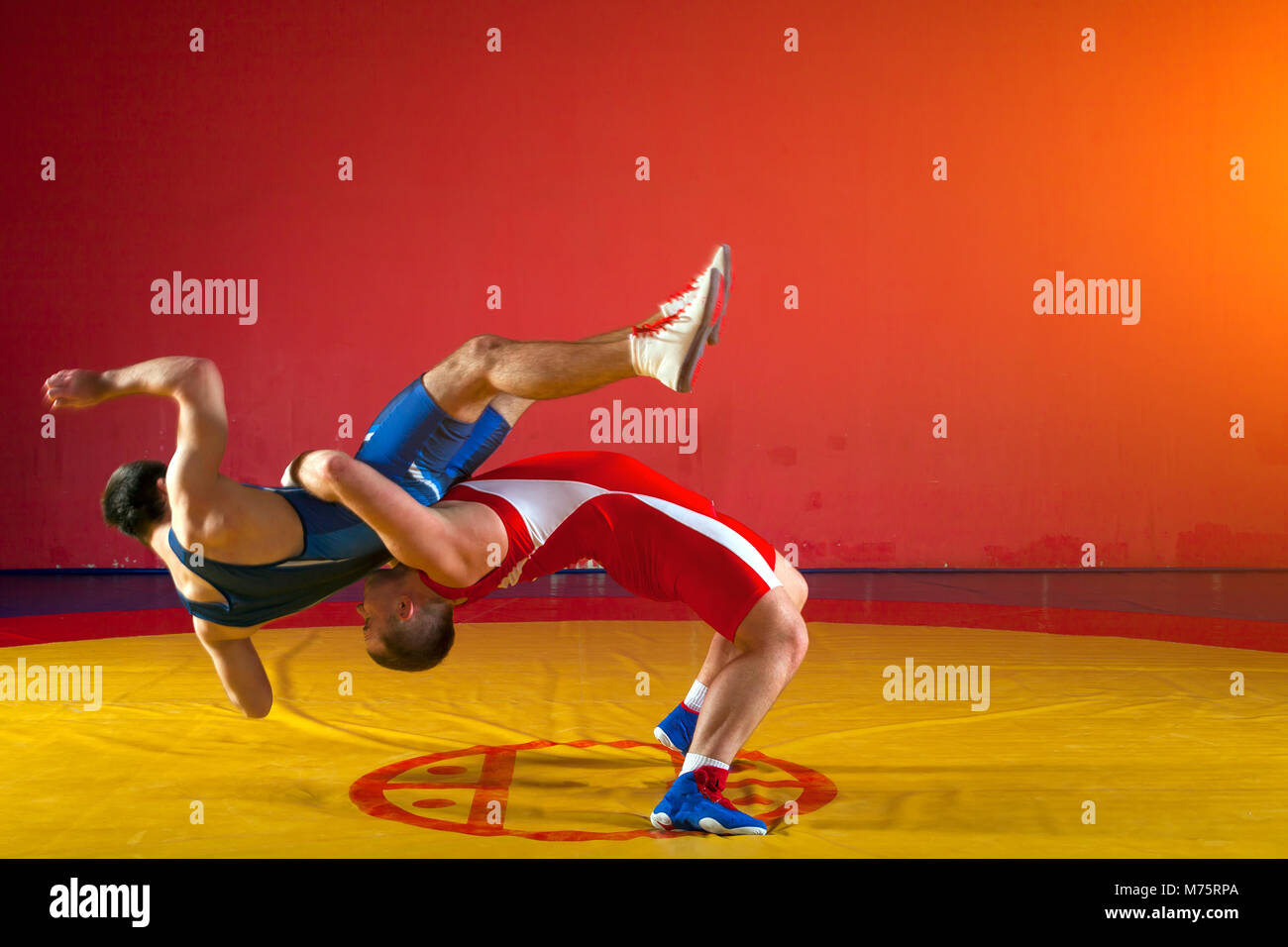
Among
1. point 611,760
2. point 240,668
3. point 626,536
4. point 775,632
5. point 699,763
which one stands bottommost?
point 611,760

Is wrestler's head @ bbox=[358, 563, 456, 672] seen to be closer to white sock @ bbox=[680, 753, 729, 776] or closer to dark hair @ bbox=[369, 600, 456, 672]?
dark hair @ bbox=[369, 600, 456, 672]

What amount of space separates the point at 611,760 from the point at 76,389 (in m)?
1.41

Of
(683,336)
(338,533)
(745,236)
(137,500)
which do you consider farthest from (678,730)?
(745,236)

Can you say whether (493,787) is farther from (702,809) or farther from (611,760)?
(702,809)

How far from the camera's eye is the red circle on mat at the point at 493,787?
208cm

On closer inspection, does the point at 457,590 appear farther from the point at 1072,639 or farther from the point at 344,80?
the point at 344,80

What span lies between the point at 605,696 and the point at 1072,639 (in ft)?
6.58

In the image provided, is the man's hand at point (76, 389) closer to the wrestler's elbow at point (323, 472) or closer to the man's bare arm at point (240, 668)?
the wrestler's elbow at point (323, 472)

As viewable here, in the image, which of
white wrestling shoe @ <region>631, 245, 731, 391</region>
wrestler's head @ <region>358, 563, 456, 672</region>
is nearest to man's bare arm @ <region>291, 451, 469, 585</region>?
wrestler's head @ <region>358, 563, 456, 672</region>

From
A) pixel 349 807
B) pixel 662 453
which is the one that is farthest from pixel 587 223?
pixel 349 807

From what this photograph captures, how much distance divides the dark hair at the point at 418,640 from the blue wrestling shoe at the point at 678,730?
0.62 m

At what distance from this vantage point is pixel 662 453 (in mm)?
7164

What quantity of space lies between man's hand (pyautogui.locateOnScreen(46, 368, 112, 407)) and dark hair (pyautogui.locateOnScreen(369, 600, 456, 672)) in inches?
29.1

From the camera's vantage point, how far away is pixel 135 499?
2.42 m
